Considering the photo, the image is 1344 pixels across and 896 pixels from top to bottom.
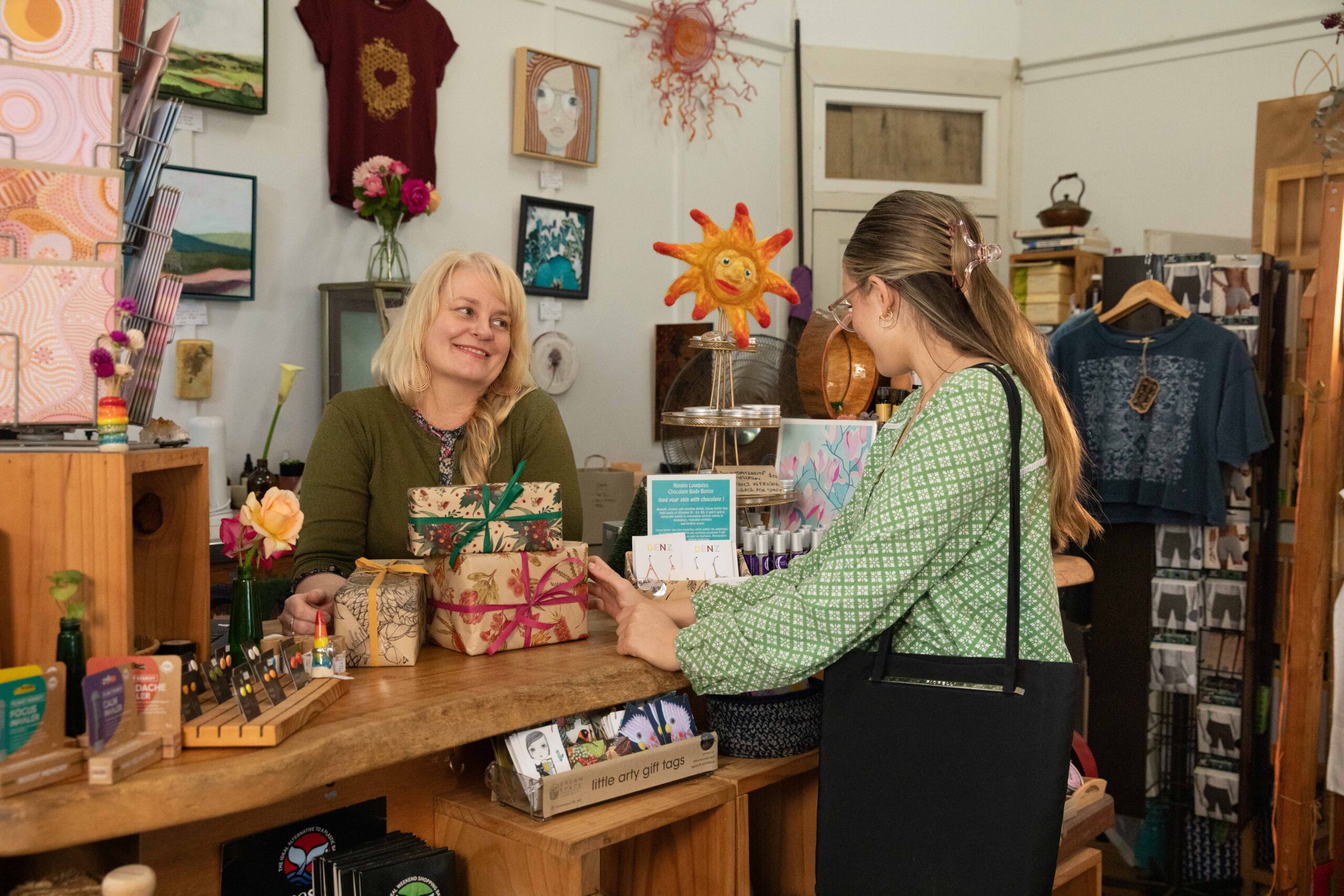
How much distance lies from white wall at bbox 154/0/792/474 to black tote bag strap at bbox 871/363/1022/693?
3.27 metres

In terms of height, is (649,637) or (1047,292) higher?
(1047,292)

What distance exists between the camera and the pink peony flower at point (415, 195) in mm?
4297

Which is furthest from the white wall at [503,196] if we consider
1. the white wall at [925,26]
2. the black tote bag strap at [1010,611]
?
the black tote bag strap at [1010,611]

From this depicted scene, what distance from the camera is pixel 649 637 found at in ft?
6.03

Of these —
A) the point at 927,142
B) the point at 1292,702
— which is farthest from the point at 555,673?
the point at 927,142

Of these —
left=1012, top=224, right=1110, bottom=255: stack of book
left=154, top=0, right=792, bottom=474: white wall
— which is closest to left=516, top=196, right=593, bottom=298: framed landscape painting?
left=154, top=0, right=792, bottom=474: white wall

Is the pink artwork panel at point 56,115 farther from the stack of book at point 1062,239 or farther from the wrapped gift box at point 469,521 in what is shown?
the stack of book at point 1062,239

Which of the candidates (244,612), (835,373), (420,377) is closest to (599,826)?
(244,612)

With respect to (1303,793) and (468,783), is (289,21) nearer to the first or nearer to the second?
(468,783)

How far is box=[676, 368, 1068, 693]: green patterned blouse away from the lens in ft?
5.17

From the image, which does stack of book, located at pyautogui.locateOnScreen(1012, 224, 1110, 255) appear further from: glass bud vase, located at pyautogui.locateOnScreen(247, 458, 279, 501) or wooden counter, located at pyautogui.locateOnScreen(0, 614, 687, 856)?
wooden counter, located at pyautogui.locateOnScreen(0, 614, 687, 856)

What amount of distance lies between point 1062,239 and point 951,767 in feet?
14.5

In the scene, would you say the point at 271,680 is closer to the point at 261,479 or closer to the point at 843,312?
the point at 843,312

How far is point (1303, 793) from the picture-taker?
111 inches
